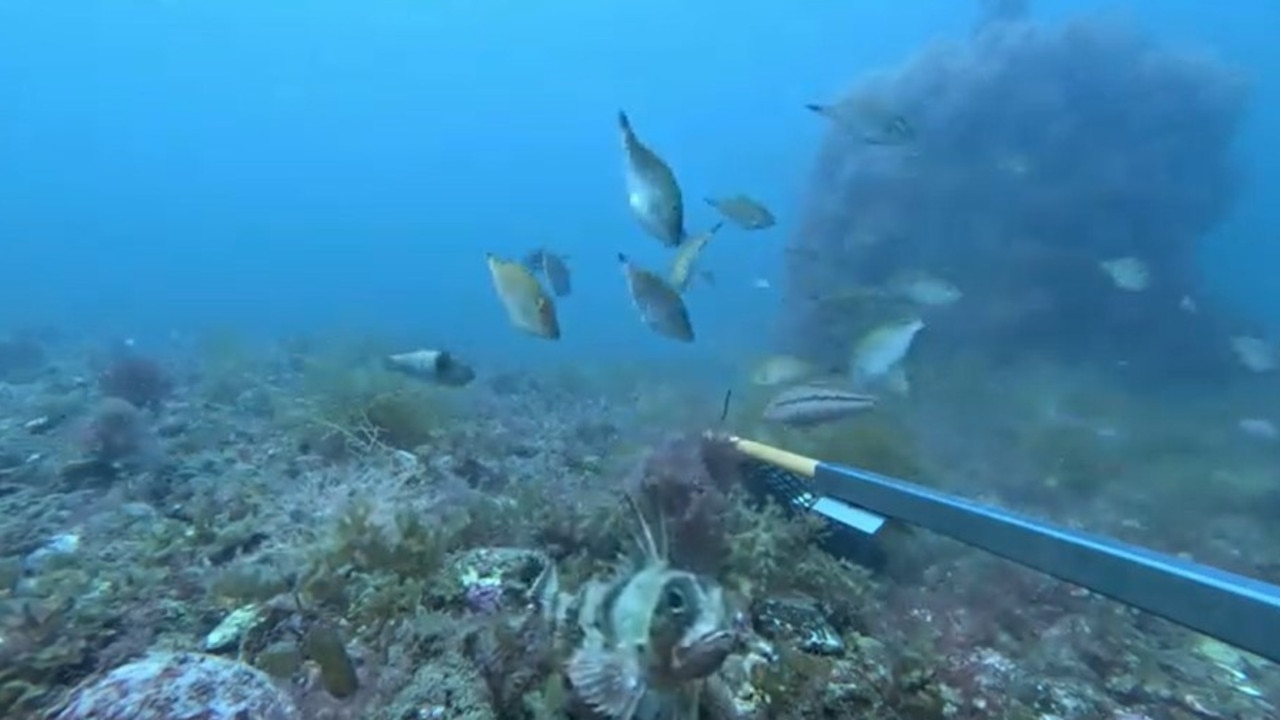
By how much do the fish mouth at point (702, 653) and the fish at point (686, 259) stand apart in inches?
131

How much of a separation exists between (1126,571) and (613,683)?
5.33 ft

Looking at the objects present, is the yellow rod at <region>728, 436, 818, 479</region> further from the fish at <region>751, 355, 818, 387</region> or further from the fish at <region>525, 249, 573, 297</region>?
the fish at <region>751, 355, 818, 387</region>

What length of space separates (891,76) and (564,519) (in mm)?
20568

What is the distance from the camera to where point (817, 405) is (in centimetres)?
545

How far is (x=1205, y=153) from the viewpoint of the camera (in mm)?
20078

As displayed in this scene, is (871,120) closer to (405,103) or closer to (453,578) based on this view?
(453,578)

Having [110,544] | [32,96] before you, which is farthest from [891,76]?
[32,96]

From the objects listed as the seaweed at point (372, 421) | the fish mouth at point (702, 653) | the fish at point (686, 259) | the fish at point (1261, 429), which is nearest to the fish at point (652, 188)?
the fish at point (686, 259)

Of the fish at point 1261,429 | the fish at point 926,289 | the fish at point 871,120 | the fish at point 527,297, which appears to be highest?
the fish at point 871,120

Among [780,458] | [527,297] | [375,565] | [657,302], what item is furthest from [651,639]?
[780,458]

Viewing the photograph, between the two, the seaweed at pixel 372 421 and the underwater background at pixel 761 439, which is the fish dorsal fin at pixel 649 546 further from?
the seaweed at pixel 372 421

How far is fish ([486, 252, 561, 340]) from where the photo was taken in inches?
181

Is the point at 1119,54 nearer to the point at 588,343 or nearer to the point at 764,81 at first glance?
the point at 588,343

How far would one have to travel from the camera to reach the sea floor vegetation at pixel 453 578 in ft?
10.3
